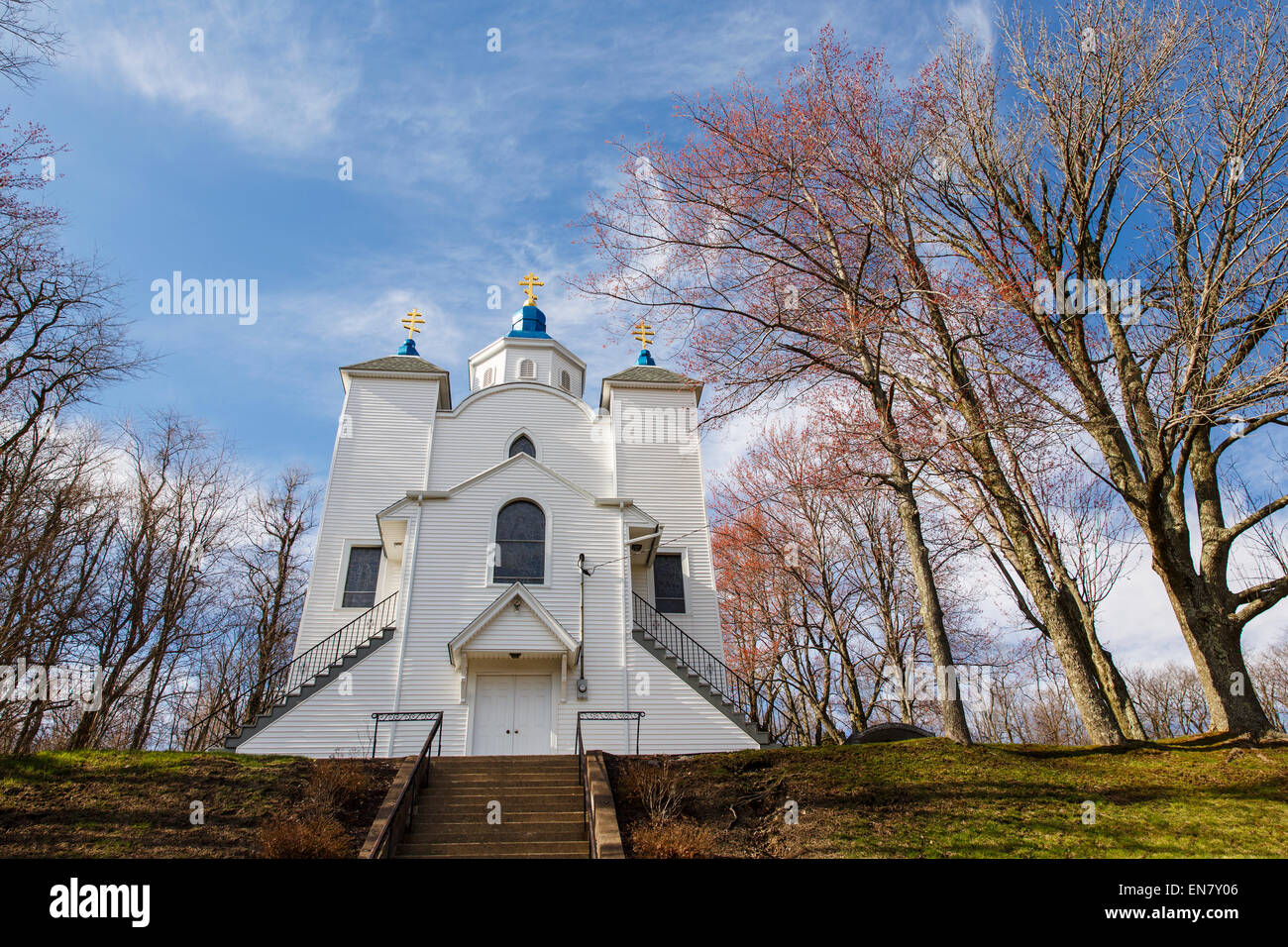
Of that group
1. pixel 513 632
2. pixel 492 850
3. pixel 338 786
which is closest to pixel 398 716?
pixel 513 632

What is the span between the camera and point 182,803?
9.34 m

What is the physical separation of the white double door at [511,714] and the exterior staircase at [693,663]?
2.28 metres

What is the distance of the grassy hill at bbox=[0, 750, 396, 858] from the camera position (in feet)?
26.7

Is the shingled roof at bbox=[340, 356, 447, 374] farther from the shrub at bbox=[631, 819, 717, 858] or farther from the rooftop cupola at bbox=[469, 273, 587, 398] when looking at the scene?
the shrub at bbox=[631, 819, 717, 858]

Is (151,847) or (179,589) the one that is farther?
(179,589)

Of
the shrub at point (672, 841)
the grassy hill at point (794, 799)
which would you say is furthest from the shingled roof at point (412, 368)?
the shrub at point (672, 841)

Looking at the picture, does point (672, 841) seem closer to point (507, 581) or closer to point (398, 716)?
point (398, 716)

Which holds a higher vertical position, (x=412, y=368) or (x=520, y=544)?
(x=412, y=368)

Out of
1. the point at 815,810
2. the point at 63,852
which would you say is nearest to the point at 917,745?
the point at 815,810

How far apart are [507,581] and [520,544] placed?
882mm
